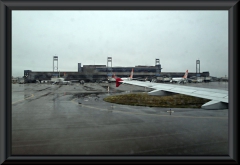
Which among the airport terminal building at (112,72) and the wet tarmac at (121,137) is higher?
the airport terminal building at (112,72)

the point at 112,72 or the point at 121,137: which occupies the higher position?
the point at 112,72

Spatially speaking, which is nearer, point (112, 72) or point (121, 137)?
point (121, 137)

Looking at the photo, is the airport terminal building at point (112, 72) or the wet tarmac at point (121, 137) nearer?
the wet tarmac at point (121, 137)

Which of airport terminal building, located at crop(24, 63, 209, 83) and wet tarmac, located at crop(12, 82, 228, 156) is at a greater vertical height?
airport terminal building, located at crop(24, 63, 209, 83)

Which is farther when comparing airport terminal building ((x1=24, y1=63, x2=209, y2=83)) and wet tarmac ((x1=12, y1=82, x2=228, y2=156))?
airport terminal building ((x1=24, y1=63, x2=209, y2=83))
